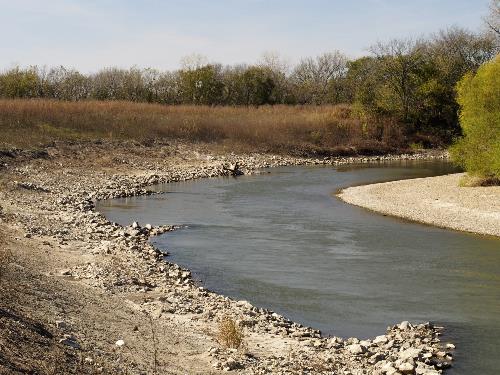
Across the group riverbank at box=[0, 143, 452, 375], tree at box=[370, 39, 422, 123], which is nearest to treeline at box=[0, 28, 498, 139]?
tree at box=[370, 39, 422, 123]

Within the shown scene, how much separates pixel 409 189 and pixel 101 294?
83.1 feet

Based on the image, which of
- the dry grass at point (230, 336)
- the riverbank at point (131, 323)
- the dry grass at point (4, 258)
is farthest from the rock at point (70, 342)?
the dry grass at point (4, 258)

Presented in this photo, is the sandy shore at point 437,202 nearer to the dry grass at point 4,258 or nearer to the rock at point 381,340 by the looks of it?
the rock at point 381,340

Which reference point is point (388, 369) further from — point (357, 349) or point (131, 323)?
point (131, 323)

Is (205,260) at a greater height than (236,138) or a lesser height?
lesser

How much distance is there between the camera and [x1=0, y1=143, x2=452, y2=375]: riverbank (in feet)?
34.0

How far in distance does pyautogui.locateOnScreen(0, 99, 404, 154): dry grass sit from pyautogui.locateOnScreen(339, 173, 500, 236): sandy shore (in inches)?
809

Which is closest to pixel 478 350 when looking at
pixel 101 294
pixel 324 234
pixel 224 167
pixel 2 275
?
pixel 101 294

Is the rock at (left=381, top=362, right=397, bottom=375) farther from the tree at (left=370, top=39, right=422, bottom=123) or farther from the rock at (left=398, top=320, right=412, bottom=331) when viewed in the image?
the tree at (left=370, top=39, right=422, bottom=123)

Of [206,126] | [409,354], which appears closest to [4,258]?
[409,354]

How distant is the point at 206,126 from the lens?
58031 millimetres

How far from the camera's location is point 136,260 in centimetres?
1952

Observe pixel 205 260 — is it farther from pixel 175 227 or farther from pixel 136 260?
pixel 175 227

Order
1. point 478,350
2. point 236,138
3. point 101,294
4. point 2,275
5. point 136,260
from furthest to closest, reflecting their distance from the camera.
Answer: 1. point 236,138
2. point 136,260
3. point 101,294
4. point 2,275
5. point 478,350
